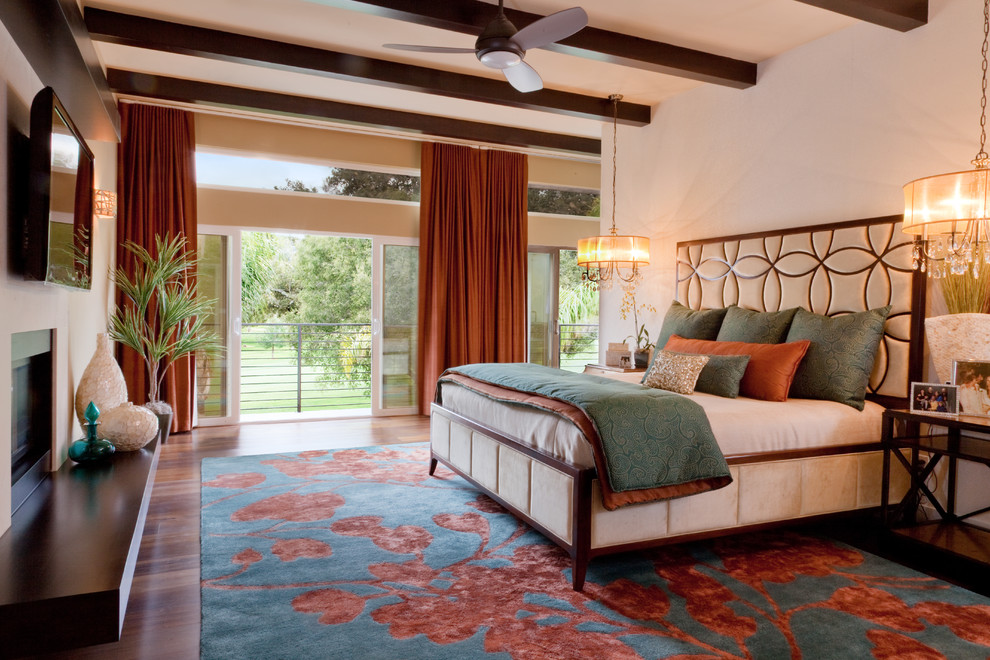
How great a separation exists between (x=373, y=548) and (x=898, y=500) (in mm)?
2603

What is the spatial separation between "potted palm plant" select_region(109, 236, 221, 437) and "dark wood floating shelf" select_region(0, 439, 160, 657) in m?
2.07

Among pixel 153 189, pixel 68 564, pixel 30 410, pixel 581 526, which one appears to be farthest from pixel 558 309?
pixel 68 564

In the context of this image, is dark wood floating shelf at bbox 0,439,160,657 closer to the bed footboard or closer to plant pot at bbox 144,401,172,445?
the bed footboard

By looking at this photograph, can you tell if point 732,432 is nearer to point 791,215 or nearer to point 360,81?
point 791,215

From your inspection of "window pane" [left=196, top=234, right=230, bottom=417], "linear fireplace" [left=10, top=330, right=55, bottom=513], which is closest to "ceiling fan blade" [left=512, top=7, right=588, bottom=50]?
"linear fireplace" [left=10, top=330, right=55, bottom=513]

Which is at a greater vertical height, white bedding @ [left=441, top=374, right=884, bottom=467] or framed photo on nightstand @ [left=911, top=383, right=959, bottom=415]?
framed photo on nightstand @ [left=911, top=383, right=959, bottom=415]

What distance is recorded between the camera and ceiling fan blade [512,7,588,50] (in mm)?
2594

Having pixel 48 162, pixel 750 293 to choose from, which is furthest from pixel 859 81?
pixel 48 162

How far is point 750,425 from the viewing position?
2.82 metres

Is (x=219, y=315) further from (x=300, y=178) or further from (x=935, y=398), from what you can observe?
(x=935, y=398)

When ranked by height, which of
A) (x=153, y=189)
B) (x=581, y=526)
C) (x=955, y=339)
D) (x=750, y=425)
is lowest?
(x=581, y=526)

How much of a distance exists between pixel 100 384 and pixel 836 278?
4117mm

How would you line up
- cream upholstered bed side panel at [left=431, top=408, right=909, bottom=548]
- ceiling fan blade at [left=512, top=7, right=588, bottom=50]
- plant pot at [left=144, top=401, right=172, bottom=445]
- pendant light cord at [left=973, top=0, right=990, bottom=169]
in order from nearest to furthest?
1. cream upholstered bed side panel at [left=431, top=408, right=909, bottom=548]
2. ceiling fan blade at [left=512, top=7, right=588, bottom=50]
3. pendant light cord at [left=973, top=0, right=990, bottom=169]
4. plant pot at [left=144, top=401, right=172, bottom=445]

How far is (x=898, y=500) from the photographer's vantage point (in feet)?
10.3
